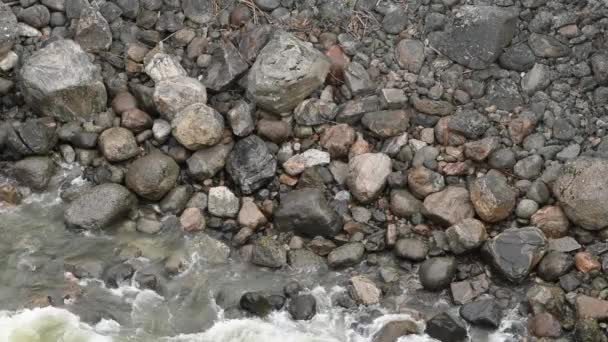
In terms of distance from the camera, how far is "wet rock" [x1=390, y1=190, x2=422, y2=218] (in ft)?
24.0

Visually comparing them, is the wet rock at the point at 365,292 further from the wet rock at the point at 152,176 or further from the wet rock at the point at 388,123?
the wet rock at the point at 152,176

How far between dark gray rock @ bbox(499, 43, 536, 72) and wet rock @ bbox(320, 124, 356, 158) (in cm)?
191

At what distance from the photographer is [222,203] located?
24.7 ft

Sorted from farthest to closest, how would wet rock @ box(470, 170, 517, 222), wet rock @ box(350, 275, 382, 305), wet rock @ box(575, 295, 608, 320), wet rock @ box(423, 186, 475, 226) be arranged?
wet rock @ box(423, 186, 475, 226), wet rock @ box(470, 170, 517, 222), wet rock @ box(350, 275, 382, 305), wet rock @ box(575, 295, 608, 320)

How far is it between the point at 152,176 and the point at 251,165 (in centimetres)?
107

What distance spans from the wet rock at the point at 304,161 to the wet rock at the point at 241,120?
584 mm

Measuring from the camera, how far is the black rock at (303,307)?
661 centimetres

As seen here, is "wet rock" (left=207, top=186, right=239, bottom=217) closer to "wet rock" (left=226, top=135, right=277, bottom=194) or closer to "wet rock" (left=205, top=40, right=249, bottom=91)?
"wet rock" (left=226, top=135, right=277, bottom=194)

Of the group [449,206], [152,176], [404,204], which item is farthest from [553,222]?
[152,176]

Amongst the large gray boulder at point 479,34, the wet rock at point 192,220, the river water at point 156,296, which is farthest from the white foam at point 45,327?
the large gray boulder at point 479,34

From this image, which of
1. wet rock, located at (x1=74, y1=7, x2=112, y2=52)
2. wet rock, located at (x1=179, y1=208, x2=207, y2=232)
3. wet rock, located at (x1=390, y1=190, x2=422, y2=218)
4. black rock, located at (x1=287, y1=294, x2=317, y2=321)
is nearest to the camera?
black rock, located at (x1=287, y1=294, x2=317, y2=321)

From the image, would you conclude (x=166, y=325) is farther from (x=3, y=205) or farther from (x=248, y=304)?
(x=3, y=205)

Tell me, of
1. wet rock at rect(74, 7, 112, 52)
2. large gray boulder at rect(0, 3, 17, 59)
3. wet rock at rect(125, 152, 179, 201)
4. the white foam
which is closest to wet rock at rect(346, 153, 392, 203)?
wet rock at rect(125, 152, 179, 201)

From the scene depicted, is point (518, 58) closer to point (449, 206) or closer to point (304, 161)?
point (449, 206)
